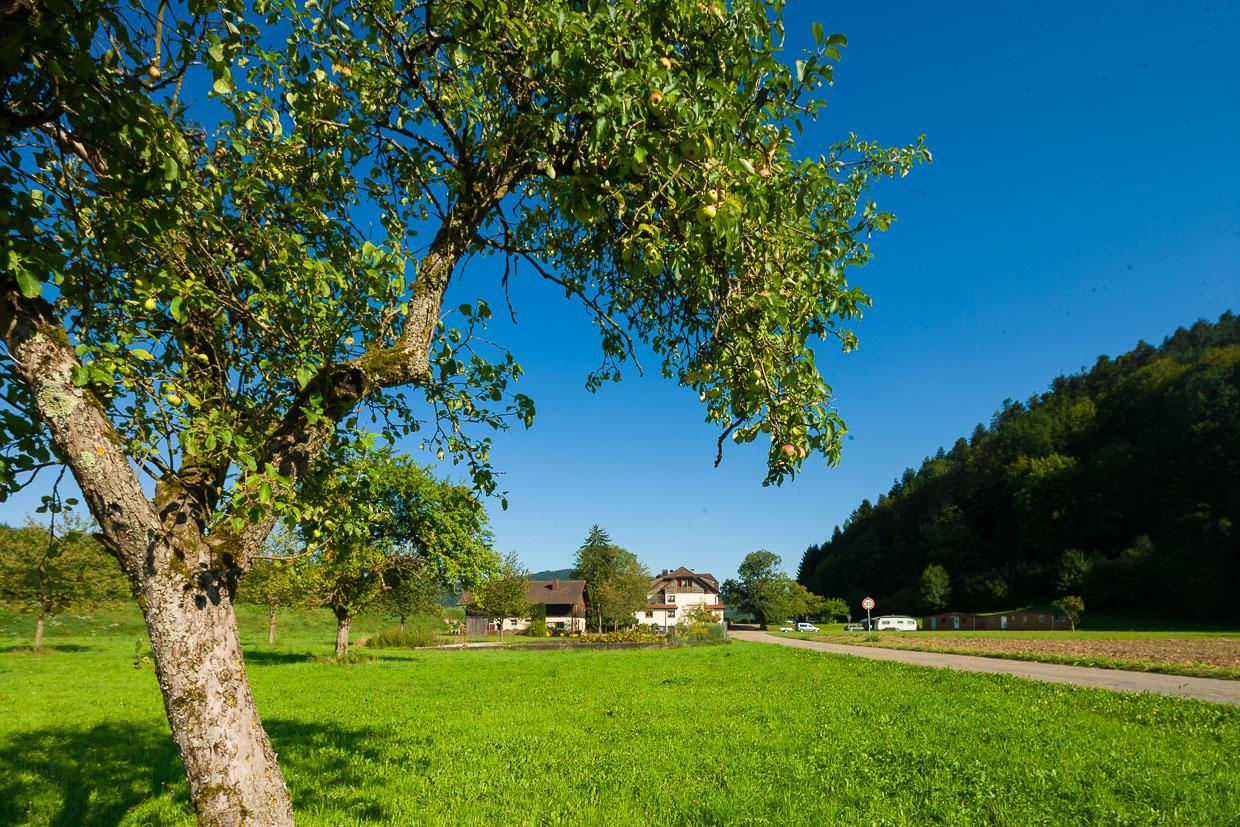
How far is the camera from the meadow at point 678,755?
6.20 metres

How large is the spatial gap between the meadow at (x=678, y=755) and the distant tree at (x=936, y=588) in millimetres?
80160

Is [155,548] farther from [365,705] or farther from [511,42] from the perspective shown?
[365,705]

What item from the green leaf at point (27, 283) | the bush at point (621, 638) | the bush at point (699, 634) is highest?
the green leaf at point (27, 283)

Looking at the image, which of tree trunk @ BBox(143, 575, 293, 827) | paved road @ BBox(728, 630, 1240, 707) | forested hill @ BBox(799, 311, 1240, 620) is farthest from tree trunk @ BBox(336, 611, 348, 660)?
forested hill @ BBox(799, 311, 1240, 620)

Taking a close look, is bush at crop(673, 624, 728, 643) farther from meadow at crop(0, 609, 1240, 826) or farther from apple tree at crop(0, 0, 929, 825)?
apple tree at crop(0, 0, 929, 825)

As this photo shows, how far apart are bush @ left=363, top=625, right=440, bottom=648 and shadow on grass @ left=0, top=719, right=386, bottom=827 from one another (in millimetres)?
32938

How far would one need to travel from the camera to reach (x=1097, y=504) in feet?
239

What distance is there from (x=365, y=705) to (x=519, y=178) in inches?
556

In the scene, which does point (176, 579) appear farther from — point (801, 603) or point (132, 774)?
point (801, 603)

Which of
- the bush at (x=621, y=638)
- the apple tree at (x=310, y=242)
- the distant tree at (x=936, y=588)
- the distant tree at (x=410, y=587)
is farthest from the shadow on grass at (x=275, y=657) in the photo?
the distant tree at (x=936, y=588)

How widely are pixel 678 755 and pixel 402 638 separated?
39337 mm

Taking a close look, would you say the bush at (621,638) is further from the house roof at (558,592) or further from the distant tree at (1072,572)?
the distant tree at (1072,572)

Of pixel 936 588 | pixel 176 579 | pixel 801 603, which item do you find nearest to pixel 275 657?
pixel 176 579

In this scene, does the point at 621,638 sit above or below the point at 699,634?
above
